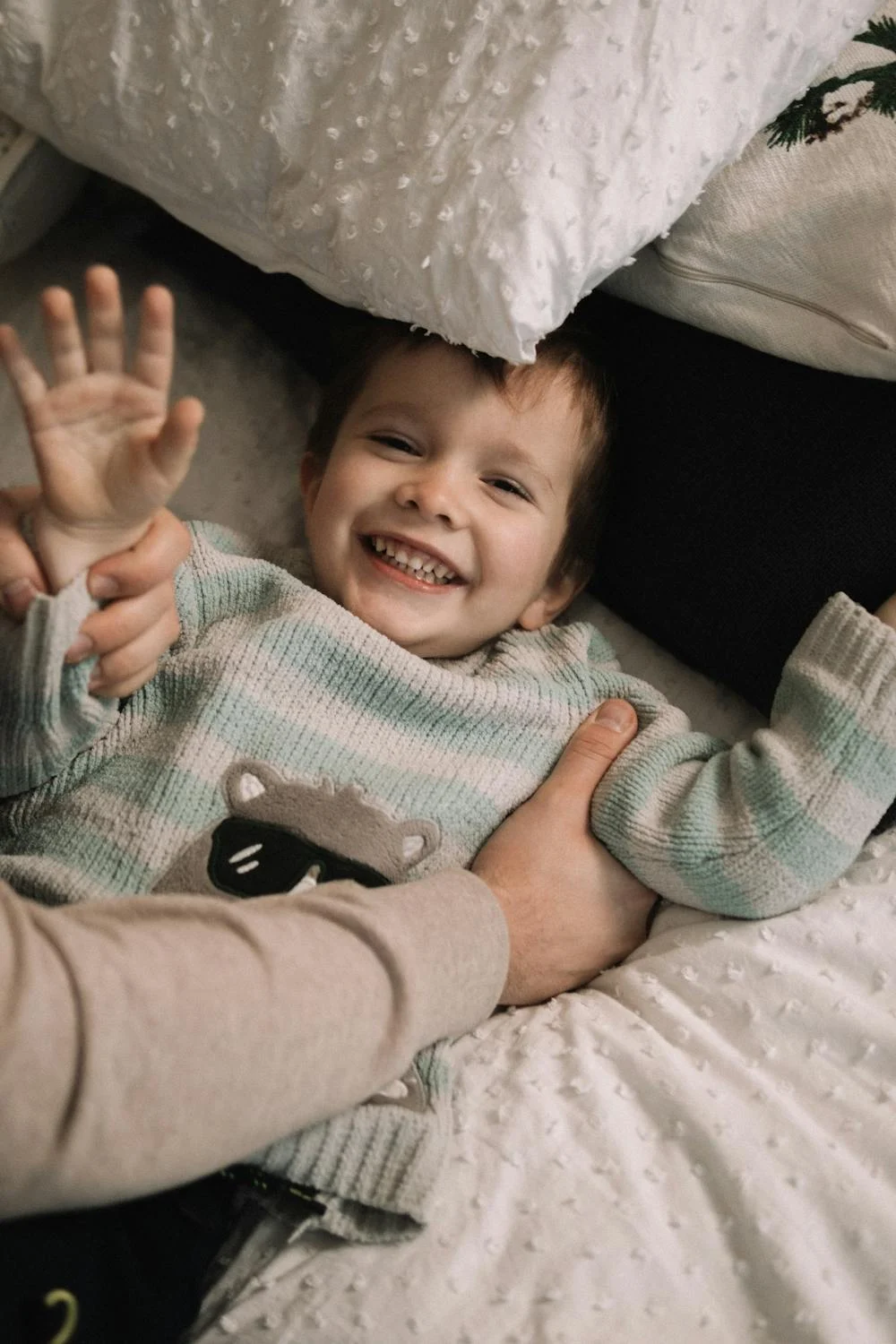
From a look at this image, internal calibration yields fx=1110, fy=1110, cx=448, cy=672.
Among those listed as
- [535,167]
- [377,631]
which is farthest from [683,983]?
[535,167]

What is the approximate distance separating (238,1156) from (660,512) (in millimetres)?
720

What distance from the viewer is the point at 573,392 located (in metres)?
1.09

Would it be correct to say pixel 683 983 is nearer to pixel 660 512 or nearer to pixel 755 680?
pixel 755 680

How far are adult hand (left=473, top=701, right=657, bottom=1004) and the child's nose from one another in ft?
0.83

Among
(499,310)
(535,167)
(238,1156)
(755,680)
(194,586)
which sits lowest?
(238,1156)

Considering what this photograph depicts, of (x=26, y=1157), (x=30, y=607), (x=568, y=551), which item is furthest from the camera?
(x=568, y=551)

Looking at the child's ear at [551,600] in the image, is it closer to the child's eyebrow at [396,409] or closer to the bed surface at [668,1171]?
the child's eyebrow at [396,409]

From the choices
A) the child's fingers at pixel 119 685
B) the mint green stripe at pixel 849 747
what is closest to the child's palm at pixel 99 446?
the child's fingers at pixel 119 685

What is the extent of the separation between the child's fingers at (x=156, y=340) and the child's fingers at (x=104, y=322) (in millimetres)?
17

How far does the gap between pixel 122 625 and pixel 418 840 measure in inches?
12.6

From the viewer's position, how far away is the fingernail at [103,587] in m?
0.80

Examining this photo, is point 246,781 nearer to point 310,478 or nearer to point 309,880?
point 309,880

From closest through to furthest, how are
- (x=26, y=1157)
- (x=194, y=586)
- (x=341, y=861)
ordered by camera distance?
1. (x=26, y=1157)
2. (x=341, y=861)
3. (x=194, y=586)

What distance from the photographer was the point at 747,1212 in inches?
30.7
